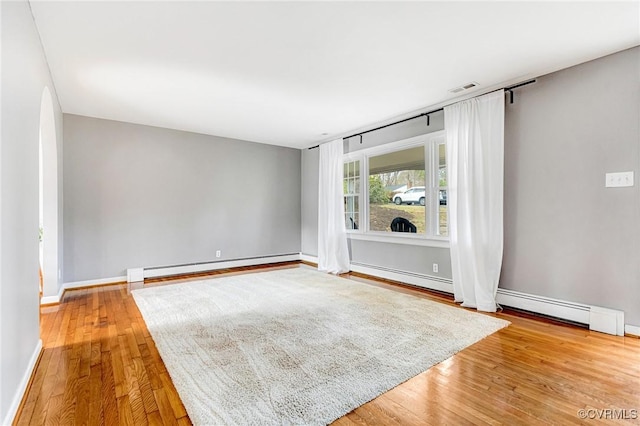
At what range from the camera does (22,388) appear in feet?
5.99

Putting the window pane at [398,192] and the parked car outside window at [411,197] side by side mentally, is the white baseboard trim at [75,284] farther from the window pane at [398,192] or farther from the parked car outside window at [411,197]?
the parked car outside window at [411,197]

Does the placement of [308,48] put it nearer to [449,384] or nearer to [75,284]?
[449,384]

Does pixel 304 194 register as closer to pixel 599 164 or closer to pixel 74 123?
pixel 74 123

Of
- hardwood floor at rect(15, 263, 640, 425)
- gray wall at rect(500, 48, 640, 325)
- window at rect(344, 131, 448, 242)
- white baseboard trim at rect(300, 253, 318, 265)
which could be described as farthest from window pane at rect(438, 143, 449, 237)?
white baseboard trim at rect(300, 253, 318, 265)

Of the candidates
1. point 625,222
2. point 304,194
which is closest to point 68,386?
point 625,222

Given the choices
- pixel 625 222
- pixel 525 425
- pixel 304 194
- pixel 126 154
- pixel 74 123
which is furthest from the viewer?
pixel 304 194

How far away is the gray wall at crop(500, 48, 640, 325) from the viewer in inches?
106

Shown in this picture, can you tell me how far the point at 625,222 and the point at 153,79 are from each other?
15.8 ft

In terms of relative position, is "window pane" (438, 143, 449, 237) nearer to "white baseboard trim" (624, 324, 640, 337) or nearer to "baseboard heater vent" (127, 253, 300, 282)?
"white baseboard trim" (624, 324, 640, 337)

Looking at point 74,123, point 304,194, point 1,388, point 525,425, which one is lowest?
point 525,425

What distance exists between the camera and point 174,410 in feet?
5.57

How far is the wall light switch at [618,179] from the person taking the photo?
2.68m

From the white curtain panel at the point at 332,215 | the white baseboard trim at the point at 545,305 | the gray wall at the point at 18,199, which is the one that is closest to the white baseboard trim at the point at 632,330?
the white baseboard trim at the point at 545,305
